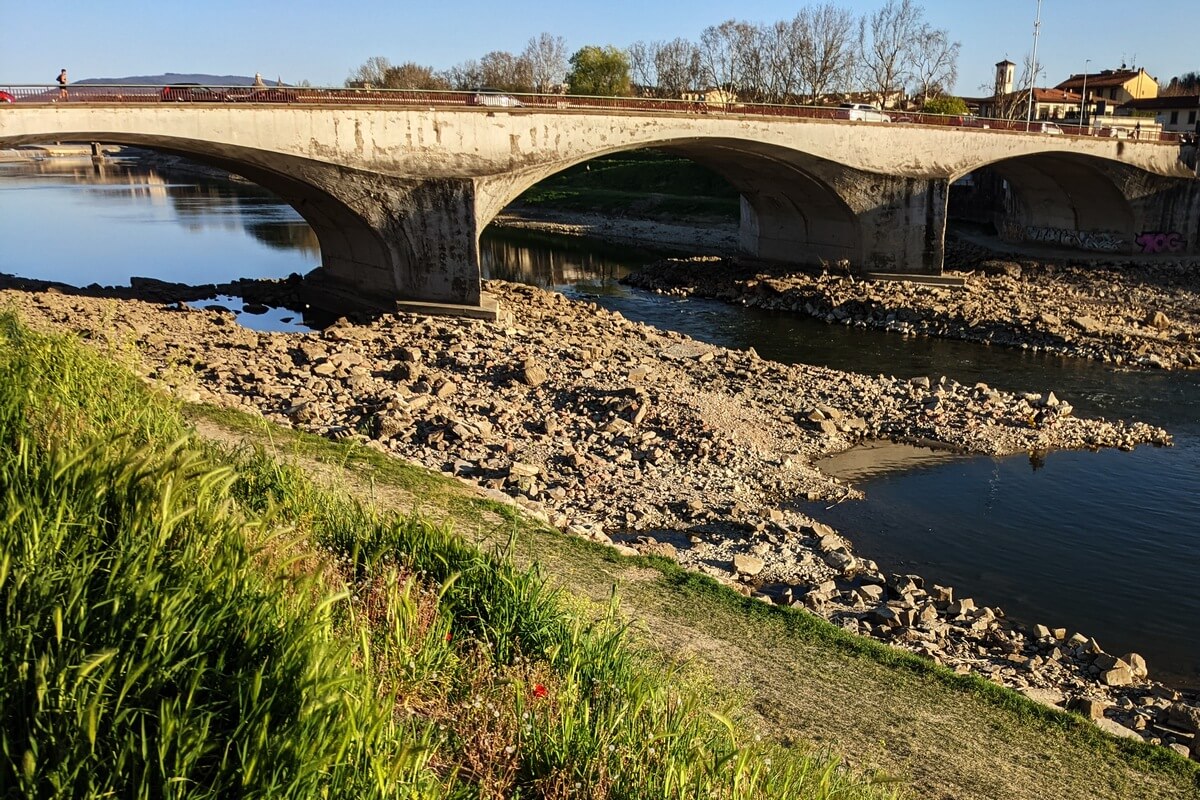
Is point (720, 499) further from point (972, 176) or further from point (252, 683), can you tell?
point (972, 176)

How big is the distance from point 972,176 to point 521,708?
50.8 metres

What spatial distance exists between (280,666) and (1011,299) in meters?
32.1

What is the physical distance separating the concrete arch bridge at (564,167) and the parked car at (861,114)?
34 cm

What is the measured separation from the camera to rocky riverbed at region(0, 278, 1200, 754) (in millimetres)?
11125

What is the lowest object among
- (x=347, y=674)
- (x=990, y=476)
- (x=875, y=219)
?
(x=990, y=476)

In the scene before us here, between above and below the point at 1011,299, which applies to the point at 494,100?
above

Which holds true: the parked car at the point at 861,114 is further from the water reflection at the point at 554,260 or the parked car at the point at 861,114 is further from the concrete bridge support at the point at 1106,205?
the water reflection at the point at 554,260

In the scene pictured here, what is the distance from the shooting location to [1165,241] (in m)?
41.1

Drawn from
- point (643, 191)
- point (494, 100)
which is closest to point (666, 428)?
point (494, 100)

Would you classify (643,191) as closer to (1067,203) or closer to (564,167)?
(1067,203)

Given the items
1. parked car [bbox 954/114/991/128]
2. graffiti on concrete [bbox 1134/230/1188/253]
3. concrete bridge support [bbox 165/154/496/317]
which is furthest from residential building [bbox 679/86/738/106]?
concrete bridge support [bbox 165/154/496/317]

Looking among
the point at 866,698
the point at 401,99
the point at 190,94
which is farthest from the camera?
the point at 401,99

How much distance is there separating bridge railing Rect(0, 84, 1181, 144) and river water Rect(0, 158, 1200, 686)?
6.73m

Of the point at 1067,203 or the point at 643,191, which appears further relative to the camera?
the point at 643,191
